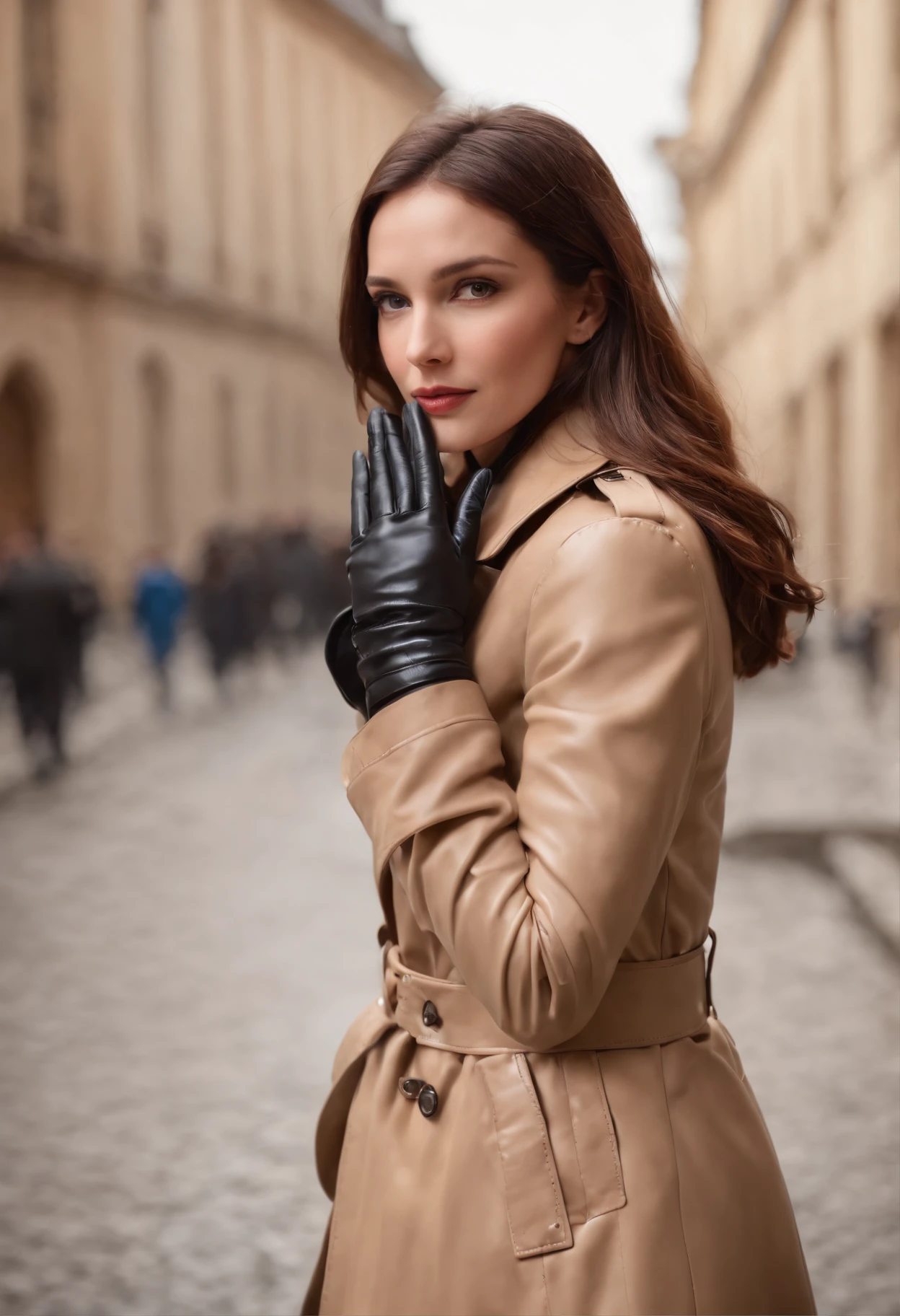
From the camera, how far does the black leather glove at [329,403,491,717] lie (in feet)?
3.22

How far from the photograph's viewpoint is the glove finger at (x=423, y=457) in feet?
3.34

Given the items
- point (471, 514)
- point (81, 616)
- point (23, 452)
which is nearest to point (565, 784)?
point (471, 514)

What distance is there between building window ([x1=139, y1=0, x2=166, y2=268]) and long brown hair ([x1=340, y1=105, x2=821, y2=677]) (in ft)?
20.9

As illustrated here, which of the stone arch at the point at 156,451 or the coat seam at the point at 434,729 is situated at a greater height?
the coat seam at the point at 434,729

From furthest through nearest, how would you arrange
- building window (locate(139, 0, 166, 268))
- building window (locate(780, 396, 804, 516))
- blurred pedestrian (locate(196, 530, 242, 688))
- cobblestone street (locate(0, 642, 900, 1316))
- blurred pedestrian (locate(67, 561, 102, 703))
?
blurred pedestrian (locate(196, 530, 242, 688)) < building window (locate(780, 396, 804, 516)) < building window (locate(139, 0, 166, 268)) < blurred pedestrian (locate(67, 561, 102, 703)) < cobblestone street (locate(0, 642, 900, 1316))

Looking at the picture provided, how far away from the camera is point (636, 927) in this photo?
1034mm

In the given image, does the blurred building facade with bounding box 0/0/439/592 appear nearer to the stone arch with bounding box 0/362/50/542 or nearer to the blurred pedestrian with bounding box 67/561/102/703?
the stone arch with bounding box 0/362/50/542

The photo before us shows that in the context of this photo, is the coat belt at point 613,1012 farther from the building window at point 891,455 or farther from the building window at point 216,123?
the building window at point 216,123

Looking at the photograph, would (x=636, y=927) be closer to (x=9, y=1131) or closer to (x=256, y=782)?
(x=9, y=1131)

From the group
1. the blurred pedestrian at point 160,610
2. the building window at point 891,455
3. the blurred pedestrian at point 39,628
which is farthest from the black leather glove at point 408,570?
the blurred pedestrian at point 160,610

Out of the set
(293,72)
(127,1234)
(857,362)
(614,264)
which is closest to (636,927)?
(614,264)

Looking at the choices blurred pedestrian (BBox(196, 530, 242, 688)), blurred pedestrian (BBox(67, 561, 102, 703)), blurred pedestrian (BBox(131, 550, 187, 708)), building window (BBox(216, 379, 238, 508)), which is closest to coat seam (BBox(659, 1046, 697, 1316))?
blurred pedestrian (BBox(67, 561, 102, 703))

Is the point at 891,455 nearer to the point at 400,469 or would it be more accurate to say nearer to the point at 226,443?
the point at 226,443

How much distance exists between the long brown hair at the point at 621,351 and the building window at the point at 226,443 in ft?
21.4
